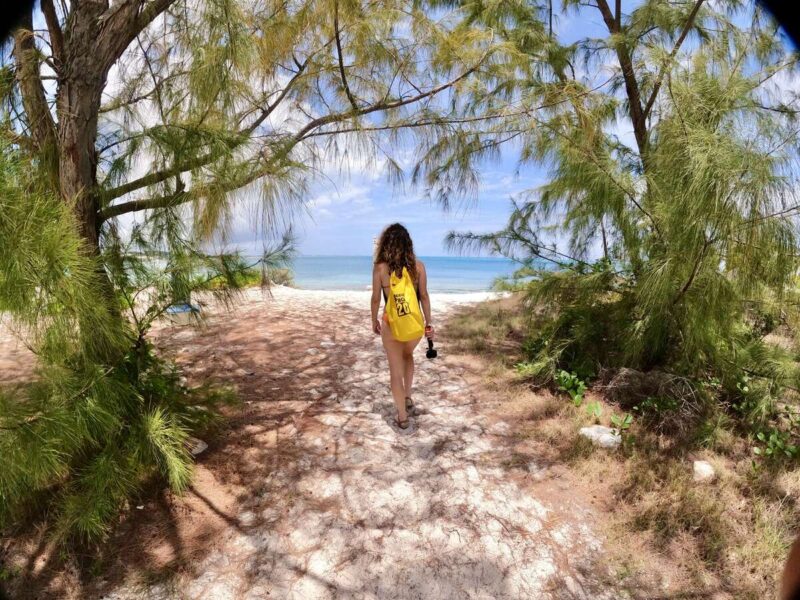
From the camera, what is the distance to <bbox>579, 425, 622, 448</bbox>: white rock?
2.67m

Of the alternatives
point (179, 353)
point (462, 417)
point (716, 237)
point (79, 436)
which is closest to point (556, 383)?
point (462, 417)

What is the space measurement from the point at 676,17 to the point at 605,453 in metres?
3.21

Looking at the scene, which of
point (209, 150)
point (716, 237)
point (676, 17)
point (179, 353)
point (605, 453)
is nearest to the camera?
point (209, 150)

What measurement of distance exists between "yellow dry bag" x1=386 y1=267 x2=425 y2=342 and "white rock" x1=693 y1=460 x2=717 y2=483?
5.49ft

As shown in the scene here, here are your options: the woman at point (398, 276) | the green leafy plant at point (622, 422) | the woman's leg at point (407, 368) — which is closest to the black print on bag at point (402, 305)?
the woman at point (398, 276)

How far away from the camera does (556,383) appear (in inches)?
133

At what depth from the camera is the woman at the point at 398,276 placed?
2.89 meters

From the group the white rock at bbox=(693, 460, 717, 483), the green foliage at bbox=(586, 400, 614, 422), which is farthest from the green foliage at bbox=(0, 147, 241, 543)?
the white rock at bbox=(693, 460, 717, 483)

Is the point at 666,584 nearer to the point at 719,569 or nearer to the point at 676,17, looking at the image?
the point at 719,569

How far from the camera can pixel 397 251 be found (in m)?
2.88

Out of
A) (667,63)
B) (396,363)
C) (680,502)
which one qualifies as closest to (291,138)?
(396,363)

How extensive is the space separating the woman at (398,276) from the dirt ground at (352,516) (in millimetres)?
285

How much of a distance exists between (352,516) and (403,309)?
1.20 metres

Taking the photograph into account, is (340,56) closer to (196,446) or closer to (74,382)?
(74,382)
